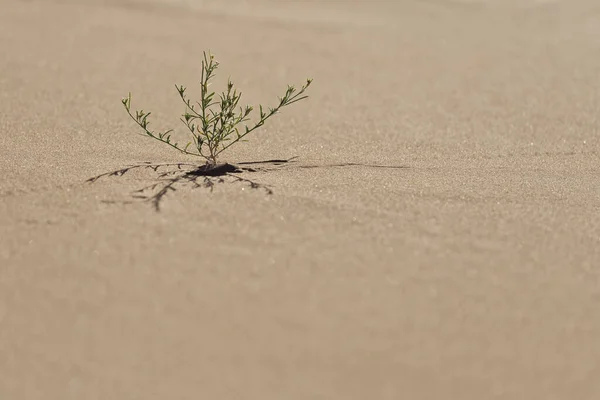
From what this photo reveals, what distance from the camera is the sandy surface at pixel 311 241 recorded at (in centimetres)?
154

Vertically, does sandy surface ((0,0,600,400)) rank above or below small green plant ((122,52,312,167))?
below

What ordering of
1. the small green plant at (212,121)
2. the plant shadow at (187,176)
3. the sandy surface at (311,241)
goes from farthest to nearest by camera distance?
the small green plant at (212,121) < the plant shadow at (187,176) < the sandy surface at (311,241)

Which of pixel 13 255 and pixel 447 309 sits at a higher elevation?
pixel 13 255

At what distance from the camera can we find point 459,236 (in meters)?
2.03

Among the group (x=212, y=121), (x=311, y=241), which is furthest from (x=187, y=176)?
(x=311, y=241)

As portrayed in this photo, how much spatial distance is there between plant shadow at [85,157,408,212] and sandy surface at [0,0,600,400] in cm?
3

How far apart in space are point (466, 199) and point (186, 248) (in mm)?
857

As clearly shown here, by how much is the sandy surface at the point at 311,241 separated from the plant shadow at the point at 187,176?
0.10 ft

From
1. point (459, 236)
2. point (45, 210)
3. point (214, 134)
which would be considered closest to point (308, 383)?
point (459, 236)

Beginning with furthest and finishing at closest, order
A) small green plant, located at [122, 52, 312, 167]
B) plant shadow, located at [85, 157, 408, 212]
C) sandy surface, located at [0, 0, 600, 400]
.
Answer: small green plant, located at [122, 52, 312, 167]
plant shadow, located at [85, 157, 408, 212]
sandy surface, located at [0, 0, 600, 400]

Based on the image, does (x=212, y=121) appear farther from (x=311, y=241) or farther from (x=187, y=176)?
(x=311, y=241)

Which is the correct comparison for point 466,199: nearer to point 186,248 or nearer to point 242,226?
point 242,226

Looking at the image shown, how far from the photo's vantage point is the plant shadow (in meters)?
2.18

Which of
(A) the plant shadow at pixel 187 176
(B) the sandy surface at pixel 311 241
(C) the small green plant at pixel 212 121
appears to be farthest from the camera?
(C) the small green plant at pixel 212 121
